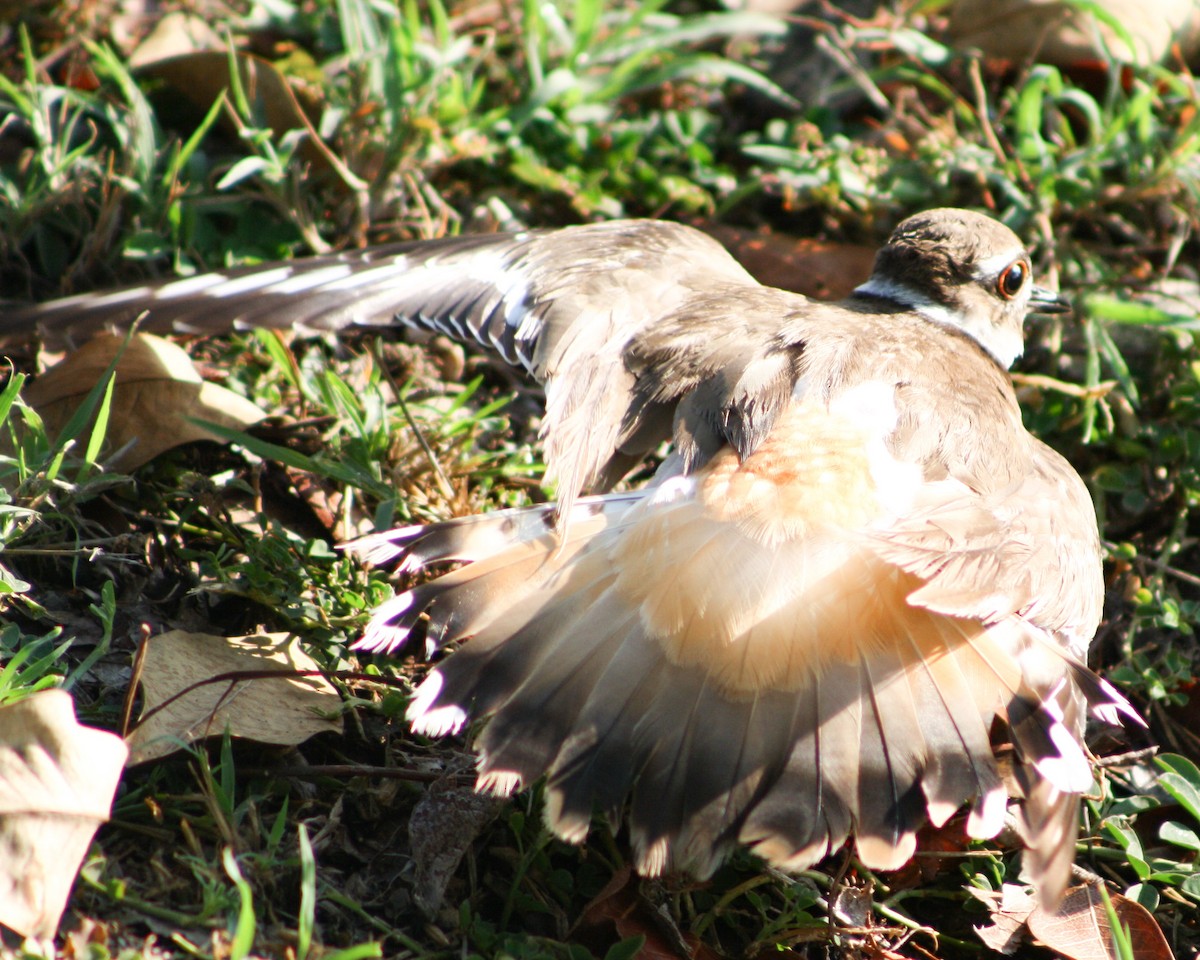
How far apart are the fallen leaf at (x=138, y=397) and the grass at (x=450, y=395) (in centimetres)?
10

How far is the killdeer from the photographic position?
2717 millimetres

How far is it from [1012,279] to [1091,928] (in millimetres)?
1988

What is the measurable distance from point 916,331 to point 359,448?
1.68 metres

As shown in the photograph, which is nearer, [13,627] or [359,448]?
[13,627]

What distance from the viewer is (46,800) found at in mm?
2598

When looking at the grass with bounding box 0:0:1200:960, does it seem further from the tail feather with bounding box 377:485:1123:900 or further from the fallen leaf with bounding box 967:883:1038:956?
the tail feather with bounding box 377:485:1123:900

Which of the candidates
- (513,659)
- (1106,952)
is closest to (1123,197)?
(1106,952)

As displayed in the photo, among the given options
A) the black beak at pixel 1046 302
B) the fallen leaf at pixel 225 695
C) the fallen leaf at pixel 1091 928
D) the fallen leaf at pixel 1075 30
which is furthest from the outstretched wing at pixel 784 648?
the fallen leaf at pixel 1075 30

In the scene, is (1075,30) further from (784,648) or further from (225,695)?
(225,695)

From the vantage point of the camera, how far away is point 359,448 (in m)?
3.94

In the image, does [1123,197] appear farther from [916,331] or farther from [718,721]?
[718,721]

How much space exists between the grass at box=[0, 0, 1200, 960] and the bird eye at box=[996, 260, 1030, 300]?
394mm

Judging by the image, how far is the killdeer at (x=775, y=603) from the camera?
272 centimetres

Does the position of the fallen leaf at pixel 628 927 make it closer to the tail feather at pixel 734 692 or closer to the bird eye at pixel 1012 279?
the tail feather at pixel 734 692
